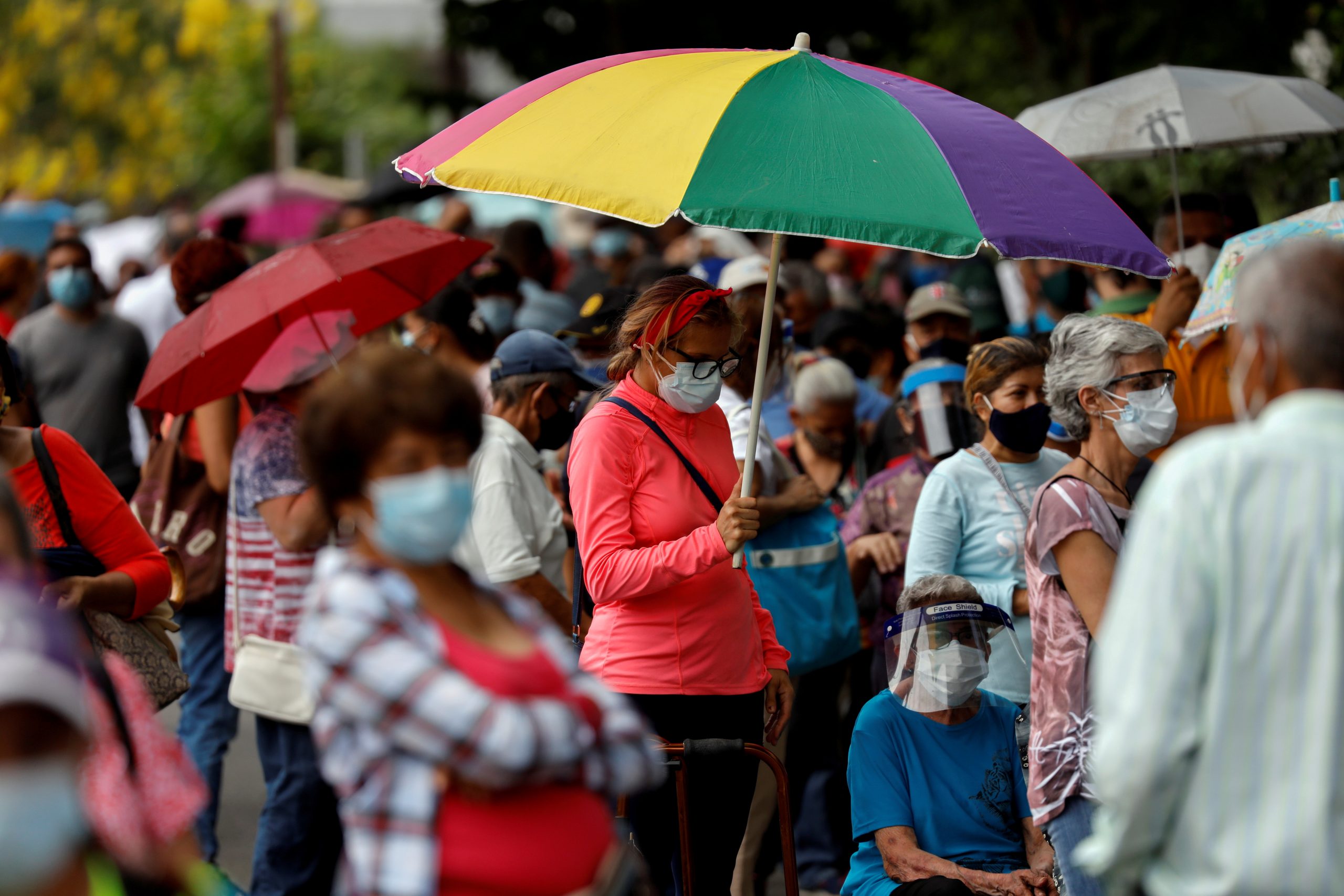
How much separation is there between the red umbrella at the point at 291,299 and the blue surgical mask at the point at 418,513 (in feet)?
8.27

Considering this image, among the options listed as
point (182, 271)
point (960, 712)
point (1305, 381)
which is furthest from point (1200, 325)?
point (182, 271)

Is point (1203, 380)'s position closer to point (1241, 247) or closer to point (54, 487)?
point (1241, 247)

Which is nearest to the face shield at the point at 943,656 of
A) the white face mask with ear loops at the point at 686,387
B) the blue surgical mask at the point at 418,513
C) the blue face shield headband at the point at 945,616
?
the blue face shield headband at the point at 945,616

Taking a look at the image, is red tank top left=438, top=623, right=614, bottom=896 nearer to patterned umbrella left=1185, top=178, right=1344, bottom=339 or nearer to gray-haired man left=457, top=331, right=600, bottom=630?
gray-haired man left=457, top=331, right=600, bottom=630

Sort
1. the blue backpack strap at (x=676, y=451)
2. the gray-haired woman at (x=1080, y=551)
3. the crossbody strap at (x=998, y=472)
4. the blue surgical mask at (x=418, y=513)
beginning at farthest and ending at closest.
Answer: the crossbody strap at (x=998, y=472) → the blue backpack strap at (x=676, y=451) → the gray-haired woman at (x=1080, y=551) → the blue surgical mask at (x=418, y=513)

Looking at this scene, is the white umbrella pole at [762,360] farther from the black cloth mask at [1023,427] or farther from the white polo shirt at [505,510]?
the black cloth mask at [1023,427]

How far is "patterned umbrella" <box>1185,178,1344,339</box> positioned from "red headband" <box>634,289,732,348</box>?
1698 millimetres

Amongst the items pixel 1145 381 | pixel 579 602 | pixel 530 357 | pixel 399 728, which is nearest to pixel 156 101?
pixel 530 357

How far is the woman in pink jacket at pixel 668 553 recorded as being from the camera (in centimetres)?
389

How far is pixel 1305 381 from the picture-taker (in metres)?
2.23

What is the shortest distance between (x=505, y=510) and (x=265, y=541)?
761 millimetres

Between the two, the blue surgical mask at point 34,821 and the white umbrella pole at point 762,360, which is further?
the white umbrella pole at point 762,360

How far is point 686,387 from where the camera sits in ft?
13.1

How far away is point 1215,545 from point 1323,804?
40 cm
